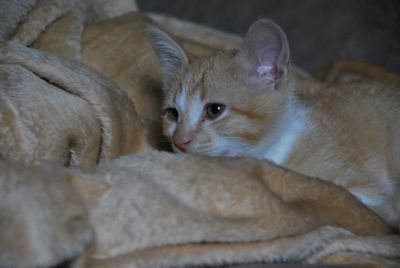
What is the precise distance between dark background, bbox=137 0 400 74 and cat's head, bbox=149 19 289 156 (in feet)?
3.02

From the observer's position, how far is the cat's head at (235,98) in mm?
1409

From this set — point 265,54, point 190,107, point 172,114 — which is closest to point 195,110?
point 190,107

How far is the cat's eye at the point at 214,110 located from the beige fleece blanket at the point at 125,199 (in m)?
0.22

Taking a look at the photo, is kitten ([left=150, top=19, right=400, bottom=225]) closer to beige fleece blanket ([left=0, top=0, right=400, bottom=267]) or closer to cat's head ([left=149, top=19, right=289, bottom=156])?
cat's head ([left=149, top=19, right=289, bottom=156])

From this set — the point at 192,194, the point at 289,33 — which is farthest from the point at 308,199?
the point at 289,33

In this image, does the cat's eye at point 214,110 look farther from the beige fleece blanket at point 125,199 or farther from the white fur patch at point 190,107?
the beige fleece blanket at point 125,199

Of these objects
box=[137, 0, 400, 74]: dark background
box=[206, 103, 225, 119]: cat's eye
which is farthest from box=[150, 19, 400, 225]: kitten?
box=[137, 0, 400, 74]: dark background

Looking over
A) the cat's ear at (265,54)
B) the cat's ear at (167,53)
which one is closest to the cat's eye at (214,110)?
the cat's ear at (265,54)

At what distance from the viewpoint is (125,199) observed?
978 mm

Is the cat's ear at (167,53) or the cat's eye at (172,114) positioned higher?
the cat's ear at (167,53)

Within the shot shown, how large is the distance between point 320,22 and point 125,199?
166cm

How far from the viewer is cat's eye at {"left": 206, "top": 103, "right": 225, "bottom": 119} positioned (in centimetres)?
144

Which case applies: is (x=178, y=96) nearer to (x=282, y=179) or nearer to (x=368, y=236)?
(x=282, y=179)

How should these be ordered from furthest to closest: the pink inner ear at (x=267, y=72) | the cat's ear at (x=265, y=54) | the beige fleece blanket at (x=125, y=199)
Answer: the pink inner ear at (x=267, y=72) < the cat's ear at (x=265, y=54) < the beige fleece blanket at (x=125, y=199)
